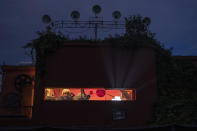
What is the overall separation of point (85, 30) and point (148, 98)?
202 inches

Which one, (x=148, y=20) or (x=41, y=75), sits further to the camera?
(x=148, y=20)

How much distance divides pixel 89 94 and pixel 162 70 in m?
3.88

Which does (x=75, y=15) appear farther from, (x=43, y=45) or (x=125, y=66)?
(x=125, y=66)

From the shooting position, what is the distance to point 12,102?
11.1 meters

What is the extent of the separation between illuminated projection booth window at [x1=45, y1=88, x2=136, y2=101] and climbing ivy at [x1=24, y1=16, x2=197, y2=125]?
1087 millimetres

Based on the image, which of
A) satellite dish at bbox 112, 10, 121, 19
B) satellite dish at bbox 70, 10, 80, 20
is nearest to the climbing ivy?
satellite dish at bbox 112, 10, 121, 19

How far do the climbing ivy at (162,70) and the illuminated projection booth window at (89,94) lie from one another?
42.8 inches

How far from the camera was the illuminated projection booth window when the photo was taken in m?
9.20

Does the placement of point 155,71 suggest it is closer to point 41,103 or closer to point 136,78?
point 136,78

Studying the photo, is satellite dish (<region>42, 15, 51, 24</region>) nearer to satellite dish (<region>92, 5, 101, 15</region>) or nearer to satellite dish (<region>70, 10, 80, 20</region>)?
satellite dish (<region>70, 10, 80, 20</region>)

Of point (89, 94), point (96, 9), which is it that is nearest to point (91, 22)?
point (96, 9)

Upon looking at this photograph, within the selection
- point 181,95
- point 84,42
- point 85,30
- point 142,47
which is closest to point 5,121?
point 84,42

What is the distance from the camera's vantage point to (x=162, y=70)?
10109mm

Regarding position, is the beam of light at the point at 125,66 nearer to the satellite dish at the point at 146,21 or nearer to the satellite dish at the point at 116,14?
the satellite dish at the point at 146,21
